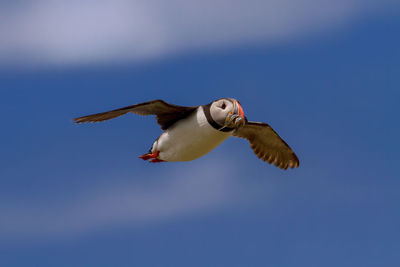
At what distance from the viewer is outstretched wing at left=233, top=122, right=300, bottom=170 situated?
723 inches

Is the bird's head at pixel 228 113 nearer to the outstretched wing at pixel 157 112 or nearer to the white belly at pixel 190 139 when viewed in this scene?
the white belly at pixel 190 139

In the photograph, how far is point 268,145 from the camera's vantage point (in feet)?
62.7

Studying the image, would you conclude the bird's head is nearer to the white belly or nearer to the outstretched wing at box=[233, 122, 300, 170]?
the white belly

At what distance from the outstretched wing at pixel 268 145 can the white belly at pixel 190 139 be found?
2.98 m

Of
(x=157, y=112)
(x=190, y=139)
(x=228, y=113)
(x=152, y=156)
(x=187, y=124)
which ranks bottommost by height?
(x=228, y=113)

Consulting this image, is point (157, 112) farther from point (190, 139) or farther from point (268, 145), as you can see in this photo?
point (268, 145)

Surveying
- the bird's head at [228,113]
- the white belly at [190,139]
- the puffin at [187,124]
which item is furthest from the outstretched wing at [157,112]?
the bird's head at [228,113]

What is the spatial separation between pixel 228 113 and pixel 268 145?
4.86 m

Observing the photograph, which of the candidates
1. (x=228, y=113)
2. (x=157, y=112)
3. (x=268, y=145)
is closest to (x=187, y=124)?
(x=157, y=112)

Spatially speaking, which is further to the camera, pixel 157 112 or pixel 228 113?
pixel 157 112

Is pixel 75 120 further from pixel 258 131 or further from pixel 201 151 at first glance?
pixel 258 131

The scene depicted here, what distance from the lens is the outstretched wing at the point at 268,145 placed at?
18359 mm

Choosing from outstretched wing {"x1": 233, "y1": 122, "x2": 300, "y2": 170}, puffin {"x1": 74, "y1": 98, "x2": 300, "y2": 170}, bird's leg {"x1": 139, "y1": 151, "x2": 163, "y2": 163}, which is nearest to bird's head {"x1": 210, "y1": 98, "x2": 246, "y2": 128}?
puffin {"x1": 74, "y1": 98, "x2": 300, "y2": 170}

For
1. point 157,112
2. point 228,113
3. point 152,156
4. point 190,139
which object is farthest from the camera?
point 152,156
